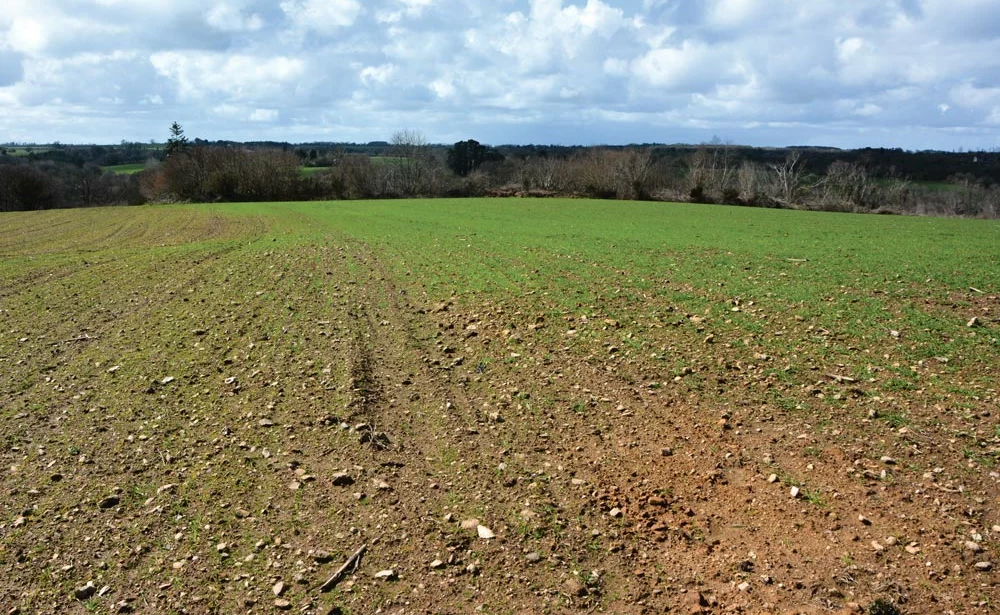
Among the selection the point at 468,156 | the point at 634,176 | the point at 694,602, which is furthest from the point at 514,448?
the point at 468,156

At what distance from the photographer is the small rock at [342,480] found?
269 inches

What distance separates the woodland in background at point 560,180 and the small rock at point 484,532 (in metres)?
67.1

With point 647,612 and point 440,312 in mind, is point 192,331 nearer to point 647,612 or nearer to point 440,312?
point 440,312

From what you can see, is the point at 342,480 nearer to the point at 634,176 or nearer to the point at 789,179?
the point at 634,176

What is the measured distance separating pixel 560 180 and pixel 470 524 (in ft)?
257

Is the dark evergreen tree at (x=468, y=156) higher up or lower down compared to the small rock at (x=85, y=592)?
higher up

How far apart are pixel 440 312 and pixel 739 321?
619cm

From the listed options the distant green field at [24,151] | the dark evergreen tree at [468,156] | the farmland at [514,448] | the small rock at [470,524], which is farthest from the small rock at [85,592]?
the distant green field at [24,151]

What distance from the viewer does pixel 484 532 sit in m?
5.89

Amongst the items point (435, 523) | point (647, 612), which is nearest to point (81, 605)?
point (435, 523)

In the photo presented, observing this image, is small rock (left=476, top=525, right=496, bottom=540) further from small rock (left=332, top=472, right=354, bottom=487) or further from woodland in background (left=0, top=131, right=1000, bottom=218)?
woodland in background (left=0, top=131, right=1000, bottom=218)

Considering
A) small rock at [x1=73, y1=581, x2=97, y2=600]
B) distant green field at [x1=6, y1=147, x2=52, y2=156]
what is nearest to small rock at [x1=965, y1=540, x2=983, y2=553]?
small rock at [x1=73, y1=581, x2=97, y2=600]

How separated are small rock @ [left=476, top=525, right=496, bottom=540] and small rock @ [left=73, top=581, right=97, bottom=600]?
10.7 ft

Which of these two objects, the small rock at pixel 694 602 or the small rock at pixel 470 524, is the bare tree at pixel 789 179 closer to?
the small rock at pixel 470 524
